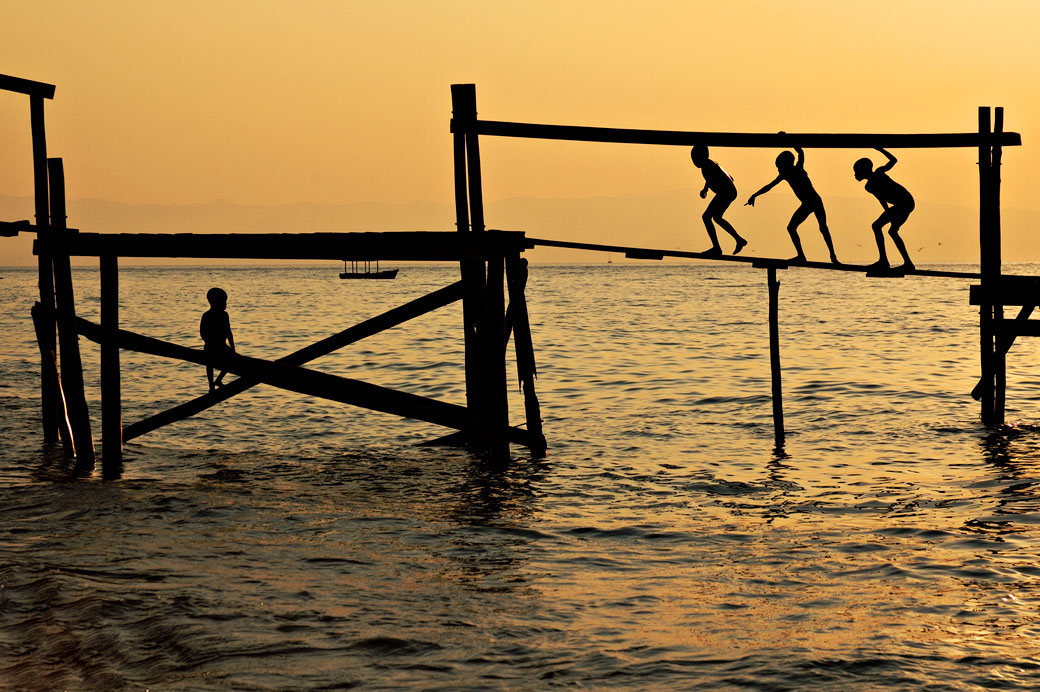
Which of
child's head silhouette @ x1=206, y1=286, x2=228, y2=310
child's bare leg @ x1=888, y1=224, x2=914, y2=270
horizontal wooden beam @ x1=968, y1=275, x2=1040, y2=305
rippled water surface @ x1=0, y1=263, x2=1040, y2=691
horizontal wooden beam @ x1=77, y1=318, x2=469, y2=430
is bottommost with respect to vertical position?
rippled water surface @ x1=0, y1=263, x2=1040, y2=691

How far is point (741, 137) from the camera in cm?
1226

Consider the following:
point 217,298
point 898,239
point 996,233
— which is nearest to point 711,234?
point 898,239

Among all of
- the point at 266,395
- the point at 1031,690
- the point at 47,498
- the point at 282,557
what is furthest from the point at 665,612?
the point at 266,395

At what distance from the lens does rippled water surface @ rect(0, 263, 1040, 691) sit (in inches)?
246

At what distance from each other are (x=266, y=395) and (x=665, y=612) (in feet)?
44.9

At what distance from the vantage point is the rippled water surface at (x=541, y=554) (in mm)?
6238

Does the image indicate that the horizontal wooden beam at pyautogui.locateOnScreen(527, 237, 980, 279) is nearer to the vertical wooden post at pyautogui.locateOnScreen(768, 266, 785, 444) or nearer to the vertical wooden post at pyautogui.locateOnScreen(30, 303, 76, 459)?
→ the vertical wooden post at pyautogui.locateOnScreen(768, 266, 785, 444)

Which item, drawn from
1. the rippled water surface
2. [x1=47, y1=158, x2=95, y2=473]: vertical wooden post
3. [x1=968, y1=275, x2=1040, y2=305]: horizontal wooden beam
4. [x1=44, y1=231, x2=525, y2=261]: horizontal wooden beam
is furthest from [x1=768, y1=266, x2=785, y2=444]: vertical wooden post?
[x1=47, y1=158, x2=95, y2=473]: vertical wooden post

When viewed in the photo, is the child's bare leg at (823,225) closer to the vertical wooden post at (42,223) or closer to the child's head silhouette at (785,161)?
the child's head silhouette at (785,161)

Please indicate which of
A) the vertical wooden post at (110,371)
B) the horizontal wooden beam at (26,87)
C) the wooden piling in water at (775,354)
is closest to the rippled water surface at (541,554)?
the wooden piling in water at (775,354)

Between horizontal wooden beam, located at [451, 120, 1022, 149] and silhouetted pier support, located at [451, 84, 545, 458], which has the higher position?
horizontal wooden beam, located at [451, 120, 1022, 149]

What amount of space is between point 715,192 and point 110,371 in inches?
266

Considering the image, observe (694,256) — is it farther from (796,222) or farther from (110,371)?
(110,371)

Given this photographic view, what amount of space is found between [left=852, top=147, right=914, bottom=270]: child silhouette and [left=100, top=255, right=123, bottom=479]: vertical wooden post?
811cm
